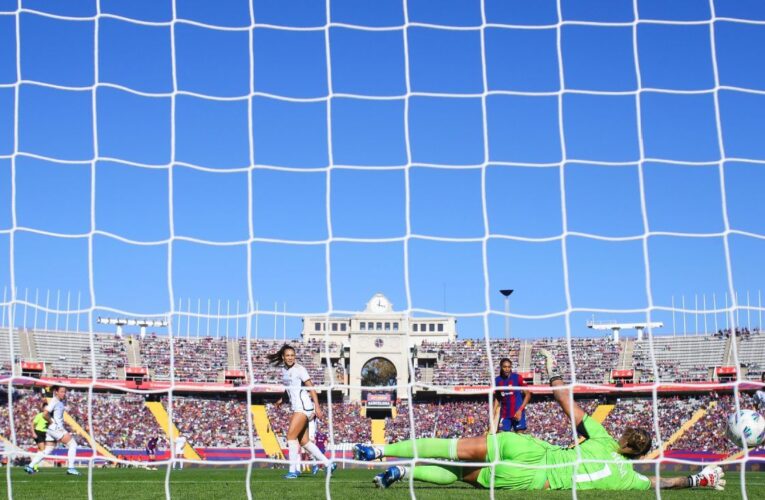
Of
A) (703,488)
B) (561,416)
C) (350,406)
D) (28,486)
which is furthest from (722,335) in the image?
(28,486)

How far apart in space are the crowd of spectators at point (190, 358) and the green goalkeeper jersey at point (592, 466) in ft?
79.8

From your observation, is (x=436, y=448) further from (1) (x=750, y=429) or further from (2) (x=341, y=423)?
(2) (x=341, y=423)

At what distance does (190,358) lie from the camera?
34.7 metres

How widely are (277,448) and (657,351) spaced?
60.1 feet

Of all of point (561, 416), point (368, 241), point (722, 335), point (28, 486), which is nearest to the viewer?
point (368, 241)

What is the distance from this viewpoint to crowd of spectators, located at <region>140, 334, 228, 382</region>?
31922mm

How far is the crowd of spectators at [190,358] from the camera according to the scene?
105ft

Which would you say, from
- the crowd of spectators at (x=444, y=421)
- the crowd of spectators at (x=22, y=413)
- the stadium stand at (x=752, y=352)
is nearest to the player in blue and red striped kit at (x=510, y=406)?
the crowd of spectators at (x=444, y=421)

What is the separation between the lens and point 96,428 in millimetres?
31141

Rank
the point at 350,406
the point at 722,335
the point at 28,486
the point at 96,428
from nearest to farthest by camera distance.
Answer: the point at 28,486 < the point at 96,428 < the point at 722,335 < the point at 350,406

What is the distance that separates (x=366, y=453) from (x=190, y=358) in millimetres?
28596

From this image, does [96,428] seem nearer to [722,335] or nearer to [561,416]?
[561,416]

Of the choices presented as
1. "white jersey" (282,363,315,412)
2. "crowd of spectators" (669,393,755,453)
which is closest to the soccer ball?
"white jersey" (282,363,315,412)

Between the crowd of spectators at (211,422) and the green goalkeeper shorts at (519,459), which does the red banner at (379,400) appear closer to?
the crowd of spectators at (211,422)
